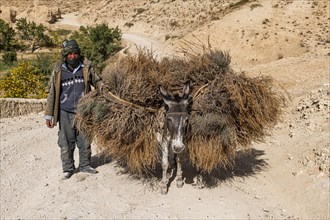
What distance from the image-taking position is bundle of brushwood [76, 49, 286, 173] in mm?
4578

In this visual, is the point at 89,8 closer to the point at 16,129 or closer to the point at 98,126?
the point at 16,129

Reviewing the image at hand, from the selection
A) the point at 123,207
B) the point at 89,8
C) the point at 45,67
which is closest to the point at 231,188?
the point at 123,207

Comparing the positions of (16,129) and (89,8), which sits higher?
(16,129)

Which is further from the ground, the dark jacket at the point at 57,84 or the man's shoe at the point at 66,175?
the dark jacket at the point at 57,84

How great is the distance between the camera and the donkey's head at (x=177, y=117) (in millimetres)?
4160

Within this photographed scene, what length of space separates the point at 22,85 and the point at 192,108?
28.3 ft

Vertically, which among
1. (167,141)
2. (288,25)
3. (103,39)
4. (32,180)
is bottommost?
(103,39)

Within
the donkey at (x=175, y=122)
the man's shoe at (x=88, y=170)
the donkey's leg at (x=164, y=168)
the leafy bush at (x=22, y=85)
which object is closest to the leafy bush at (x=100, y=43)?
the leafy bush at (x=22, y=85)

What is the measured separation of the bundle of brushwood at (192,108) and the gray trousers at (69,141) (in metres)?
0.45

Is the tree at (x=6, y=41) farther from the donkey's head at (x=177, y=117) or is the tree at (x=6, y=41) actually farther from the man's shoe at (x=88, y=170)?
the donkey's head at (x=177, y=117)

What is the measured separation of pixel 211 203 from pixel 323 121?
3.74m

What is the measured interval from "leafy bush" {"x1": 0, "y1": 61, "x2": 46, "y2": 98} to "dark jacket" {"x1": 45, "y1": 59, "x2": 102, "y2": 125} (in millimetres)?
6724

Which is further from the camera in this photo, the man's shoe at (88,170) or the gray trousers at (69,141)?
the man's shoe at (88,170)

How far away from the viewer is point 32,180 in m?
5.92
